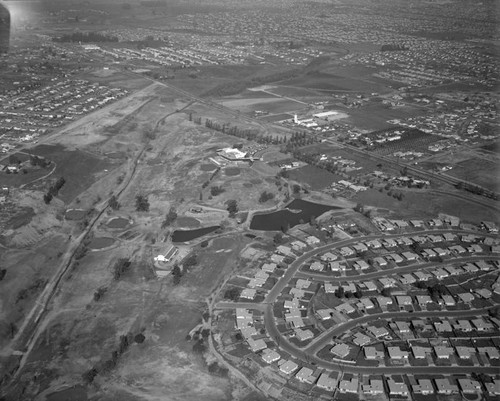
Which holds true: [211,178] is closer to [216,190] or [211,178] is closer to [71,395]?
[216,190]

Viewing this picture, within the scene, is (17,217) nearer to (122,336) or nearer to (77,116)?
(122,336)

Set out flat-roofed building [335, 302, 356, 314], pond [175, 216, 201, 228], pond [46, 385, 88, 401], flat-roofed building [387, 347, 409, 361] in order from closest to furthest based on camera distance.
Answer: pond [46, 385, 88, 401]
flat-roofed building [387, 347, 409, 361]
flat-roofed building [335, 302, 356, 314]
pond [175, 216, 201, 228]

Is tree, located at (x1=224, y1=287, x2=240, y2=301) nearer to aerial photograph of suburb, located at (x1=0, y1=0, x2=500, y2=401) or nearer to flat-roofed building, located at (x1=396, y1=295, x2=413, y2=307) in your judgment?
aerial photograph of suburb, located at (x1=0, y1=0, x2=500, y2=401)

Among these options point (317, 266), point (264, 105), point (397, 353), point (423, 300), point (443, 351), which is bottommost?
point (264, 105)

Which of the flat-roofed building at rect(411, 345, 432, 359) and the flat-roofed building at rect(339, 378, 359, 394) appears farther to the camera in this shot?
the flat-roofed building at rect(411, 345, 432, 359)

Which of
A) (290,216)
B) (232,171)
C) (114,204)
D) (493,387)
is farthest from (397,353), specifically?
(232,171)

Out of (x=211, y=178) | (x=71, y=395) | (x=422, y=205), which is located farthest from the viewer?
(x=211, y=178)

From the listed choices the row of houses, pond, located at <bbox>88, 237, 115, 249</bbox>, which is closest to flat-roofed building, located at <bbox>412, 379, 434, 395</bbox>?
the row of houses

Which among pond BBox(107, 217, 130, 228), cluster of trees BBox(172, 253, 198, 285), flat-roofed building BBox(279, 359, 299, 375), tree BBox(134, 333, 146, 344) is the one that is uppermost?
flat-roofed building BBox(279, 359, 299, 375)
